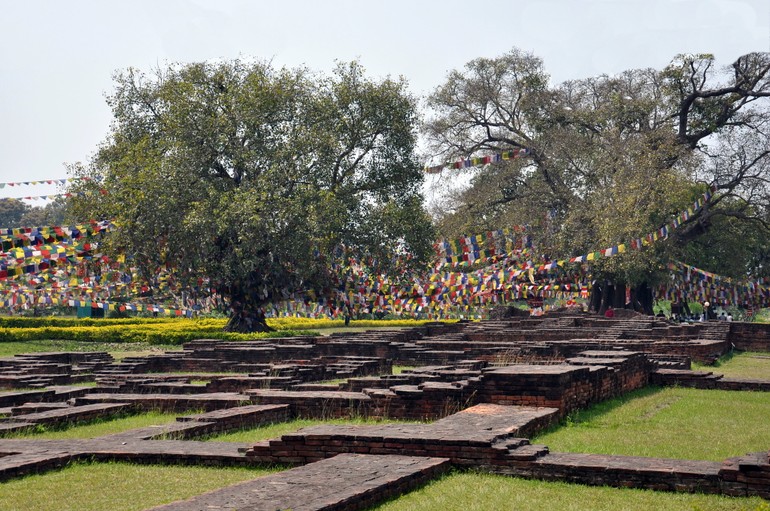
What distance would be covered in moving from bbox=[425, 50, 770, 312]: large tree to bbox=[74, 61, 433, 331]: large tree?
6.66 meters

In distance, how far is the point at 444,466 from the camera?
6371 millimetres

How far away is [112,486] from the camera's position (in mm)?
6348

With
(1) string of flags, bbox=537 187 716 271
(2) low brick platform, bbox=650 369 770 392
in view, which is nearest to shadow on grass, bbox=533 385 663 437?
(2) low brick platform, bbox=650 369 770 392

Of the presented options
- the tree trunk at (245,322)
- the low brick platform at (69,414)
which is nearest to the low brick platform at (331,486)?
the low brick platform at (69,414)

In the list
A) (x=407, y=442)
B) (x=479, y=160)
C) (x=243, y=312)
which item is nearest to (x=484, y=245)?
(x=479, y=160)

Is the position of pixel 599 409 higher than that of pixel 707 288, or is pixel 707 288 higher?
pixel 707 288

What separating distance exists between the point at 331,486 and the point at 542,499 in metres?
1.27

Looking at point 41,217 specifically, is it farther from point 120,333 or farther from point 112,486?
point 112,486

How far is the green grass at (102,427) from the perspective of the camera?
9.05 meters

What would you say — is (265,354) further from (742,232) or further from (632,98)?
(742,232)

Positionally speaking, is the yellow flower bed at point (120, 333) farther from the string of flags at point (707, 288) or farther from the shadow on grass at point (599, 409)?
the string of flags at point (707, 288)

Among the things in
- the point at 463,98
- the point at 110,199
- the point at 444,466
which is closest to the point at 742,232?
the point at 463,98

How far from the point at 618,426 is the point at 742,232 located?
30.6 m

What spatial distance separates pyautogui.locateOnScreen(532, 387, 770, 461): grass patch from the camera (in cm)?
750
